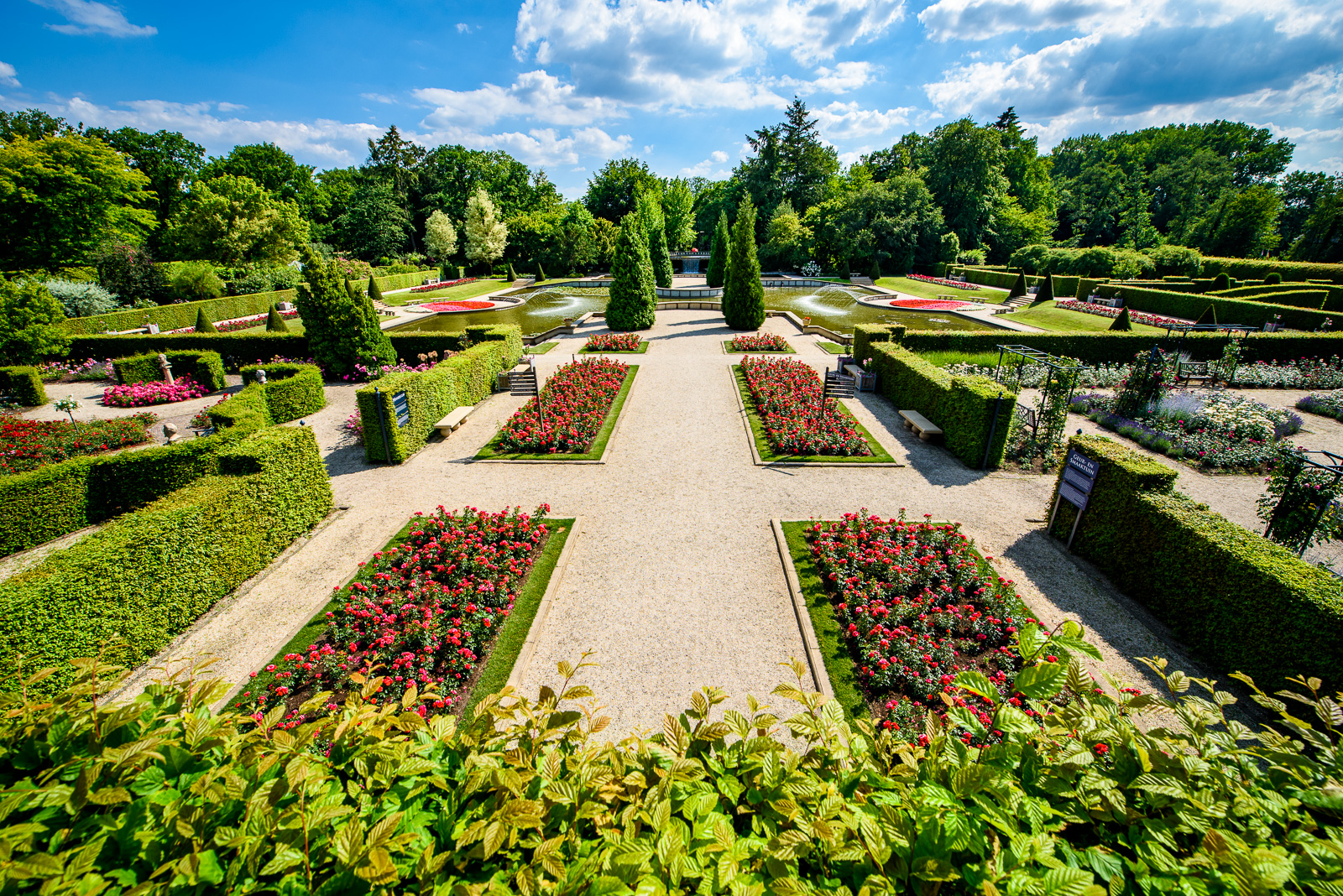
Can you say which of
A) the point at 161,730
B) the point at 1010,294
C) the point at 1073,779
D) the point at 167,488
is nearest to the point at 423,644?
the point at 161,730

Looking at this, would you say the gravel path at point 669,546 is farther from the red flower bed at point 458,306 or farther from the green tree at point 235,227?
the green tree at point 235,227

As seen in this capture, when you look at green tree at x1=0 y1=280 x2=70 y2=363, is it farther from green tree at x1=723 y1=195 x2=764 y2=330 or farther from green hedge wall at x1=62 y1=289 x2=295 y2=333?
green tree at x1=723 y1=195 x2=764 y2=330

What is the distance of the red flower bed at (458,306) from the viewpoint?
1531 inches

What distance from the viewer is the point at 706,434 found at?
46.6 ft

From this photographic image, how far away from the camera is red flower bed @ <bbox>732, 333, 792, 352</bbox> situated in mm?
22656

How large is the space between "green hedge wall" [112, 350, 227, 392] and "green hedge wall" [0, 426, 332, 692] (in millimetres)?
12865

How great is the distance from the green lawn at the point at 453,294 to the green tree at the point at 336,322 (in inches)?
999

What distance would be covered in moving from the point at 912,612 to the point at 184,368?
2460 cm

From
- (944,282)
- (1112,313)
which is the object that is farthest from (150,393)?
(944,282)

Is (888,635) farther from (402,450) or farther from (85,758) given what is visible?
(402,450)

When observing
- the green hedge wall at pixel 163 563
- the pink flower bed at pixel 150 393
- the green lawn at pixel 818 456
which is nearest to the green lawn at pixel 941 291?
the green lawn at pixel 818 456

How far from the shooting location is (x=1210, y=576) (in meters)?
6.86

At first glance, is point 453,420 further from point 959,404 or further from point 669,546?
point 959,404

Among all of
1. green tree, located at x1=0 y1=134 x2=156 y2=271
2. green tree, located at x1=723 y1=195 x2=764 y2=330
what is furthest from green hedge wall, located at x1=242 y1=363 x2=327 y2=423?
green tree, located at x1=0 y1=134 x2=156 y2=271
